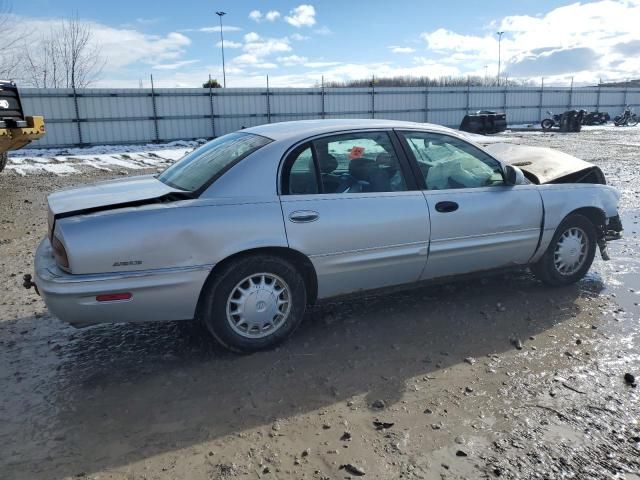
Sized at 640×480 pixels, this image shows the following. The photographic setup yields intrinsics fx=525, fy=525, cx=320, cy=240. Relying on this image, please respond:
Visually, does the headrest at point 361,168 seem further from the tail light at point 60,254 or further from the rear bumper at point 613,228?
the rear bumper at point 613,228

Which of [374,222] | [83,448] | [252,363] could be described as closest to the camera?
[83,448]

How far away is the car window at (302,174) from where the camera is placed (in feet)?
11.9

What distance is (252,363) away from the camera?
354 cm

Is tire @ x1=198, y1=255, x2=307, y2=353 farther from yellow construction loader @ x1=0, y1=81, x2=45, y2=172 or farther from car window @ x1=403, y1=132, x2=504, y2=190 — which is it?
yellow construction loader @ x1=0, y1=81, x2=45, y2=172

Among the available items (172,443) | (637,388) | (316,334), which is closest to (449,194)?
(316,334)

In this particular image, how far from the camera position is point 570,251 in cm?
476

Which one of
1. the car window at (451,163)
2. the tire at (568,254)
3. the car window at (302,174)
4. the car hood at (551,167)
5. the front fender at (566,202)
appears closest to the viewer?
the car window at (302,174)

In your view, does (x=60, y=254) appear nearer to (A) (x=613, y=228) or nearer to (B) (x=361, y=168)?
(B) (x=361, y=168)

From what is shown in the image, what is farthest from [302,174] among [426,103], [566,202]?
[426,103]

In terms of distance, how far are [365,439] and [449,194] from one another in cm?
209

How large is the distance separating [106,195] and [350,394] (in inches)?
85.6

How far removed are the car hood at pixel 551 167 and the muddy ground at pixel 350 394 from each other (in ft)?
3.62

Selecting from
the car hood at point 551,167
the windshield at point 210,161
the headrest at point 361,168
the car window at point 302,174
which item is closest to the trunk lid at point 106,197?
the windshield at point 210,161

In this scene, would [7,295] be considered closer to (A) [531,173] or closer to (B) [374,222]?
(B) [374,222]
